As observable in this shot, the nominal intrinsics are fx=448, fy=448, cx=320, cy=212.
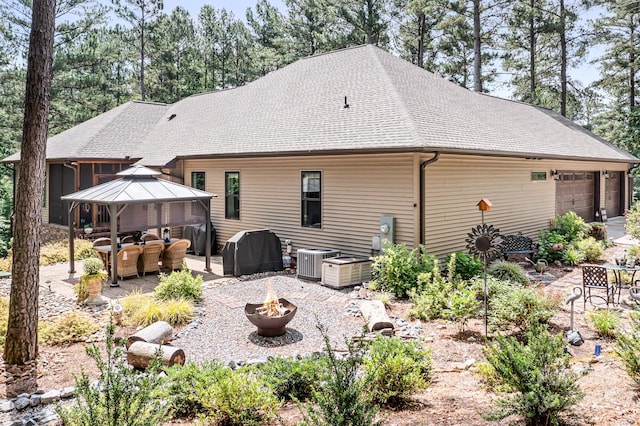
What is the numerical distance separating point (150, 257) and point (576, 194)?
50.1ft

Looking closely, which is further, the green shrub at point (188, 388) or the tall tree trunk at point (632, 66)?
the tall tree trunk at point (632, 66)

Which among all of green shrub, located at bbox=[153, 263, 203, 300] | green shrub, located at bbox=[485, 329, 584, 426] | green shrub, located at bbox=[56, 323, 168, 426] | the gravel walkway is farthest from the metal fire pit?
green shrub, located at bbox=[485, 329, 584, 426]

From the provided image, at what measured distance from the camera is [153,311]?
6.85 metres

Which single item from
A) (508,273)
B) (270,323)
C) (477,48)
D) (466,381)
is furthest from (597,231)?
(270,323)

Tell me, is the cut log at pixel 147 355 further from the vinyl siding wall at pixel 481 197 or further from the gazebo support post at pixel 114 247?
the vinyl siding wall at pixel 481 197

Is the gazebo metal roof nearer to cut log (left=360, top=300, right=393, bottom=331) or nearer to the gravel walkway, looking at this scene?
the gravel walkway

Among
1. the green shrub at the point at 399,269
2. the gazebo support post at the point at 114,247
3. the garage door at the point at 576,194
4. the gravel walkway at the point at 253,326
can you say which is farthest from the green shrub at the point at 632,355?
the garage door at the point at 576,194

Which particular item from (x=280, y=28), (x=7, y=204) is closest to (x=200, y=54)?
(x=280, y=28)

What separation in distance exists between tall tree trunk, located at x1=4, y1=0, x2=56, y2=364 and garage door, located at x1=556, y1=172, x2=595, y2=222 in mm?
15294

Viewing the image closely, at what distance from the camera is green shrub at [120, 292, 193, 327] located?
6.79 metres

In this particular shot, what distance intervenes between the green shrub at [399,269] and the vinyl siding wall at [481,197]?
1047 millimetres

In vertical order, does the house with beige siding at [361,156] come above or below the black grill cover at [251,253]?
above

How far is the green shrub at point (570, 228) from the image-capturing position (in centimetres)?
1364

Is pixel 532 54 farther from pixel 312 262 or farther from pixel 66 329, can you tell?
pixel 66 329
